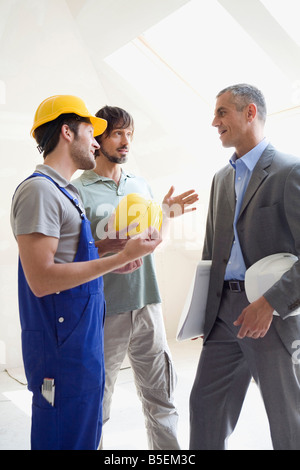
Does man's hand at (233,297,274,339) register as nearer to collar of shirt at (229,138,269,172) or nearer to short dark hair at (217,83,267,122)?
collar of shirt at (229,138,269,172)

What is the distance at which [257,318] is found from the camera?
1439 millimetres

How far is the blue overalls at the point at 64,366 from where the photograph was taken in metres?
1.28

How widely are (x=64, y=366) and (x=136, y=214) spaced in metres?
0.66

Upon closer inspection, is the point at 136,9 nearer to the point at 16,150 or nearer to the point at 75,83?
the point at 75,83

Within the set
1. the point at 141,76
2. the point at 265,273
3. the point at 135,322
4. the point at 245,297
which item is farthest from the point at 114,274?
the point at 141,76

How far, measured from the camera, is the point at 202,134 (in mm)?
3797

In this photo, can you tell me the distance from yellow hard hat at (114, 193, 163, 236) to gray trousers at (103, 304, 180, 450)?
1.51ft

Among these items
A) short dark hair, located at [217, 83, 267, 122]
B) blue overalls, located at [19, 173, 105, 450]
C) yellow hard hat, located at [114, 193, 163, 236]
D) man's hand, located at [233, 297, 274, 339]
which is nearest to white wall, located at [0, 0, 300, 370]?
short dark hair, located at [217, 83, 267, 122]

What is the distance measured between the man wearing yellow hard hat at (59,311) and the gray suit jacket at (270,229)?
43 cm

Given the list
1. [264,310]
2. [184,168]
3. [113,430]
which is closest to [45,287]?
[264,310]

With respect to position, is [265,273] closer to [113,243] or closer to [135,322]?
[113,243]

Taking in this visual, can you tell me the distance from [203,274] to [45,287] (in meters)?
0.72

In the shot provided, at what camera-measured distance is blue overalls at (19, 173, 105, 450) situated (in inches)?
50.4

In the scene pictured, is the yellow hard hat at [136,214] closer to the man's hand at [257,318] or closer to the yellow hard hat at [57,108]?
the yellow hard hat at [57,108]
